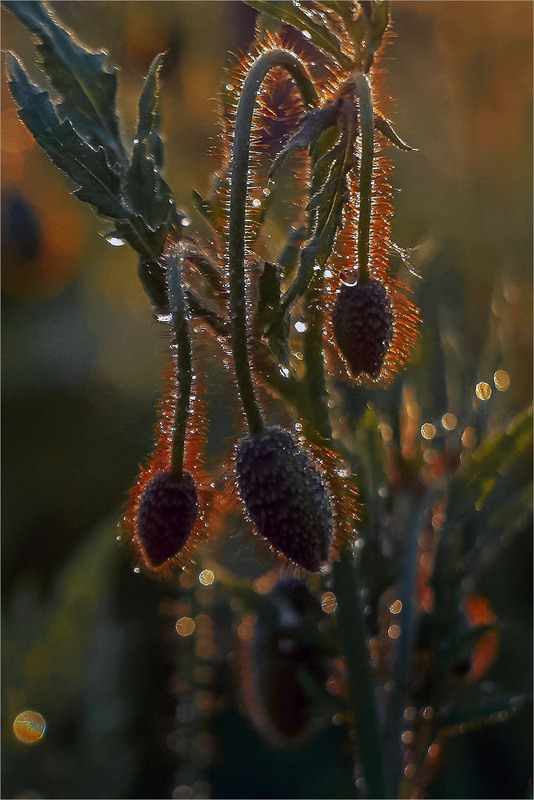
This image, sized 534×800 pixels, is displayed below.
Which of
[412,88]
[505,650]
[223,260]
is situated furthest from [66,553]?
[412,88]

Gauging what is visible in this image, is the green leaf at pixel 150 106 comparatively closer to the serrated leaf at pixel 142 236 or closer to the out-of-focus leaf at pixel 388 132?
the serrated leaf at pixel 142 236

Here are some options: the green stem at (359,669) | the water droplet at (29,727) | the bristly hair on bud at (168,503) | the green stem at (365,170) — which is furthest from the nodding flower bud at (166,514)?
the water droplet at (29,727)

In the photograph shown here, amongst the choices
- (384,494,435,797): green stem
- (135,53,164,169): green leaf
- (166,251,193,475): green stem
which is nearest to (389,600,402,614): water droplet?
(384,494,435,797): green stem

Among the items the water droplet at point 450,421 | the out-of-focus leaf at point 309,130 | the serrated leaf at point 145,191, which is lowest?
the water droplet at point 450,421

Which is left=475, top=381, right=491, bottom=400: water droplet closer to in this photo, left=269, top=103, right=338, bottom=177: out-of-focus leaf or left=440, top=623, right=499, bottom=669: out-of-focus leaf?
left=440, top=623, right=499, bottom=669: out-of-focus leaf

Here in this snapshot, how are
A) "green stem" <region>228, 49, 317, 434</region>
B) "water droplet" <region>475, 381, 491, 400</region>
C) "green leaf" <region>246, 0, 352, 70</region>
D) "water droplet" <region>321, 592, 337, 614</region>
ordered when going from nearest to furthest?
"green stem" <region>228, 49, 317, 434</region>
"green leaf" <region>246, 0, 352, 70</region>
"water droplet" <region>321, 592, 337, 614</region>
"water droplet" <region>475, 381, 491, 400</region>

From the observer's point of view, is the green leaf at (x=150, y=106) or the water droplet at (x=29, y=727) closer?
the green leaf at (x=150, y=106)
